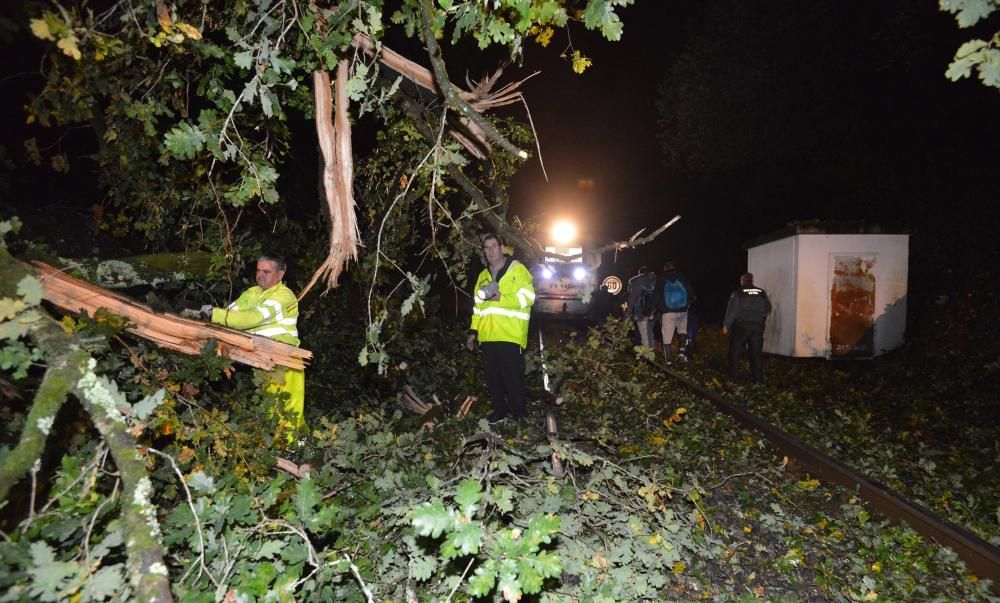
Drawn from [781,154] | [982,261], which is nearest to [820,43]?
[781,154]

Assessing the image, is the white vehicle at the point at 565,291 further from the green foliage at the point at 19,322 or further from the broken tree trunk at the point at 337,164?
the green foliage at the point at 19,322

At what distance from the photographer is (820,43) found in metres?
16.4

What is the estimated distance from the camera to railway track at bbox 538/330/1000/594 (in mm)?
4004

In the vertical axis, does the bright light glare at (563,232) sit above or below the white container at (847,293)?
above

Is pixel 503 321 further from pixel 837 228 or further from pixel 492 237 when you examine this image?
pixel 837 228

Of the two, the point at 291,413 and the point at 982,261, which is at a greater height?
the point at 982,261

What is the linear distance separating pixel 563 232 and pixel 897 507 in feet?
45.9

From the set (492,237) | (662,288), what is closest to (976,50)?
(492,237)

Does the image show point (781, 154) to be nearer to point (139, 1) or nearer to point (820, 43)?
point (820, 43)

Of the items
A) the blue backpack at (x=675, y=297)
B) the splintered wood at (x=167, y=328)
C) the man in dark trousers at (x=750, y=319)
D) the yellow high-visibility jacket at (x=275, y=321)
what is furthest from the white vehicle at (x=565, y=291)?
the splintered wood at (x=167, y=328)

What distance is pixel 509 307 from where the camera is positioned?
20.7 ft

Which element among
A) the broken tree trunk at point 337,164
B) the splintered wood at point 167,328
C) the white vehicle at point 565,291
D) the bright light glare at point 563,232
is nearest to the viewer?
the splintered wood at point 167,328

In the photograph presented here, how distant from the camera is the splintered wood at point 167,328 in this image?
10.5 ft

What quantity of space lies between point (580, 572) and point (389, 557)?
1.14m
